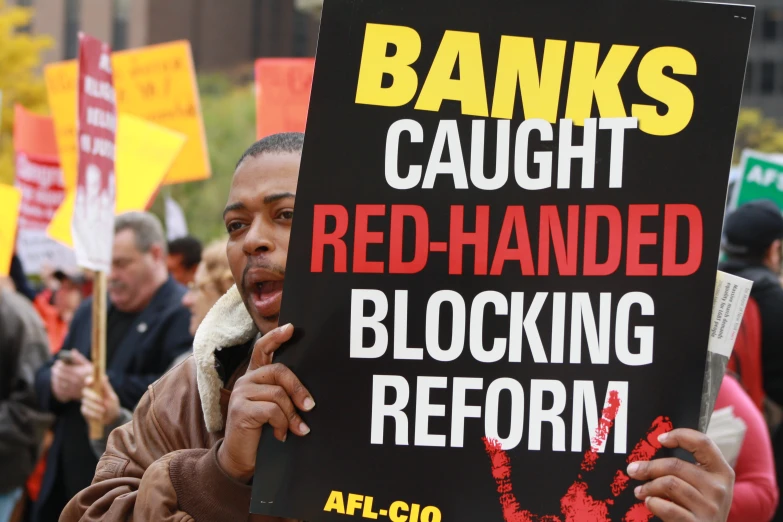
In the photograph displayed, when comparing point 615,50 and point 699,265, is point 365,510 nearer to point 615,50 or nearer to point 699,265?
point 699,265

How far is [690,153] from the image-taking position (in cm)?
199

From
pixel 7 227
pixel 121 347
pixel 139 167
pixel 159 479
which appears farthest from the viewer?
pixel 7 227

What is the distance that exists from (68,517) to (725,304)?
1378 millimetres

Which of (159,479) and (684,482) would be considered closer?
(684,482)

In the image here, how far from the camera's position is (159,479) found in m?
2.25

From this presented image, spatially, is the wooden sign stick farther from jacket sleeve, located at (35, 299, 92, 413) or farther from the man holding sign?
the man holding sign

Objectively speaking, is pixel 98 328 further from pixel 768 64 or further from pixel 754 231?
pixel 768 64

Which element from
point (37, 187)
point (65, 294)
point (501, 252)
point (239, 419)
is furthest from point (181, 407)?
point (65, 294)

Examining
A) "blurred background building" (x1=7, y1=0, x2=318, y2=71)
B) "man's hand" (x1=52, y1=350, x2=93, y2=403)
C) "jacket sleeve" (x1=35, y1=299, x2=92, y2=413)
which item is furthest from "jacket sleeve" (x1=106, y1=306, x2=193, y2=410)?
"blurred background building" (x1=7, y1=0, x2=318, y2=71)

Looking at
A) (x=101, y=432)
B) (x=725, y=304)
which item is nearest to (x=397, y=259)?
(x=725, y=304)

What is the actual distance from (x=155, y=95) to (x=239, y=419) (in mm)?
7173

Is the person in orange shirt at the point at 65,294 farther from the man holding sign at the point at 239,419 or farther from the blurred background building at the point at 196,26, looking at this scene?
the blurred background building at the point at 196,26

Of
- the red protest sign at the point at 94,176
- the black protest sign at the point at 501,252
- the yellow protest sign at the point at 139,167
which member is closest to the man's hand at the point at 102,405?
the red protest sign at the point at 94,176

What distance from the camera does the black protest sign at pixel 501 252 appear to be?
198 cm
